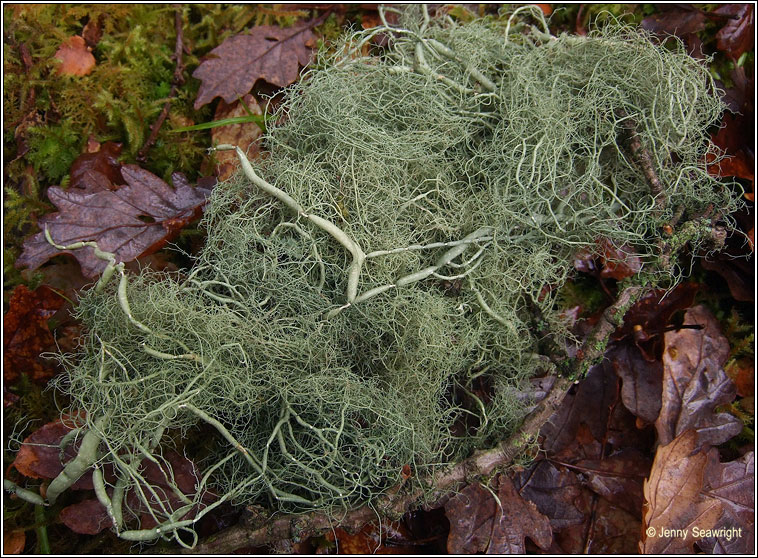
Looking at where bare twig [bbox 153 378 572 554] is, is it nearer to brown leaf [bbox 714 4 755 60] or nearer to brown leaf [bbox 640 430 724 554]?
brown leaf [bbox 640 430 724 554]

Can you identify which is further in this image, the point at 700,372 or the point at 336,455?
the point at 700,372

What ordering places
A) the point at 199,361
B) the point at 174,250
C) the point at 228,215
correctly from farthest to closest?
the point at 174,250 < the point at 228,215 < the point at 199,361

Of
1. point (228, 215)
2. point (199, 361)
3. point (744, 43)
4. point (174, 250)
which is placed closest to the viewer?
point (199, 361)

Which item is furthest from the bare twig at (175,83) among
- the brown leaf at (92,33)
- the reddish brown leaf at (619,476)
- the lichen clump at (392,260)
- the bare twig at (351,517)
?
the reddish brown leaf at (619,476)

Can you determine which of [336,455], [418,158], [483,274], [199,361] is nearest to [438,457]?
[336,455]

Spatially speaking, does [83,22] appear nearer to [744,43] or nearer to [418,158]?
[418,158]

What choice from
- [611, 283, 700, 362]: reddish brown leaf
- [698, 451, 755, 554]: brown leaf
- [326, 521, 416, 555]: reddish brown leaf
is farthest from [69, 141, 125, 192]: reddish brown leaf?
[698, 451, 755, 554]: brown leaf
